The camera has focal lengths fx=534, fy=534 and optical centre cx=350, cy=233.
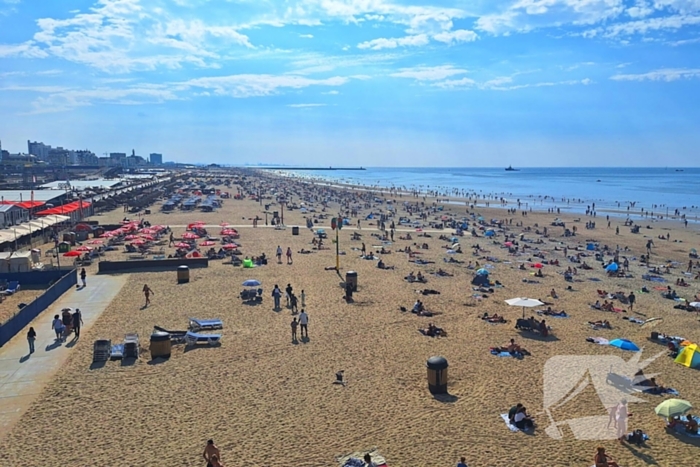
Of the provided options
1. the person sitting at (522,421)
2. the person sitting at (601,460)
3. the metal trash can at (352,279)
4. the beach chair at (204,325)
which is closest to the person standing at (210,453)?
the person sitting at (522,421)

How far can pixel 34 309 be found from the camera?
16.9 m

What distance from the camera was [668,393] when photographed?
1207 centimetres

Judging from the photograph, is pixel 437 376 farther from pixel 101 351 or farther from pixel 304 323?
pixel 101 351

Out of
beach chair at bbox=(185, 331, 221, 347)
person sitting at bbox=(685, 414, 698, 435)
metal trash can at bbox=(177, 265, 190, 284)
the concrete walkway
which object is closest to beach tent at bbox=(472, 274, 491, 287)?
metal trash can at bbox=(177, 265, 190, 284)

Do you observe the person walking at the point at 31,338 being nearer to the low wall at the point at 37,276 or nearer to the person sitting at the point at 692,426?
the low wall at the point at 37,276

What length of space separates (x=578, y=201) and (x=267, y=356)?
7892cm

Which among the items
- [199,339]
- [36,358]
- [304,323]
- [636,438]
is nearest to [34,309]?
[36,358]

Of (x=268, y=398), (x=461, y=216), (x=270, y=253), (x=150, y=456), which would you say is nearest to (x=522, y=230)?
(x=461, y=216)

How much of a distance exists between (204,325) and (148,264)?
10.1 meters

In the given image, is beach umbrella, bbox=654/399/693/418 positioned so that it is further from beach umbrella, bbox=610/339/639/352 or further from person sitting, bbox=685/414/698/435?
beach umbrella, bbox=610/339/639/352

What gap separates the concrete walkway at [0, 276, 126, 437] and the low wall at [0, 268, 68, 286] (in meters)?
2.62

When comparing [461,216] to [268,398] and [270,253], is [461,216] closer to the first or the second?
[270,253]

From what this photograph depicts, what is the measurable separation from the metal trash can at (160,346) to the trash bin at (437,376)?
680 cm

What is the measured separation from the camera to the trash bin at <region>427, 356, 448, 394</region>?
11750 millimetres
